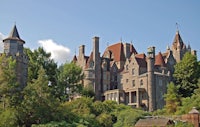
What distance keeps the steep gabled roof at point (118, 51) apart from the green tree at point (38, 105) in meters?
27.7

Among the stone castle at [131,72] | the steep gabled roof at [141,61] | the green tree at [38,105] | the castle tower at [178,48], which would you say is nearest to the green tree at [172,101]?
the stone castle at [131,72]

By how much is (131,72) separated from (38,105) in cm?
2555

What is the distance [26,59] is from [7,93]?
12.5 metres

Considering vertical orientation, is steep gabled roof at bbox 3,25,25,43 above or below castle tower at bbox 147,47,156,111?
above

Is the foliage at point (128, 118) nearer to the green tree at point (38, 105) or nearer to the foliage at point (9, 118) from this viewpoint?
the green tree at point (38, 105)

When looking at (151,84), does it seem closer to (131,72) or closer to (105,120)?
(131,72)

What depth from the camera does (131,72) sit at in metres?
61.3

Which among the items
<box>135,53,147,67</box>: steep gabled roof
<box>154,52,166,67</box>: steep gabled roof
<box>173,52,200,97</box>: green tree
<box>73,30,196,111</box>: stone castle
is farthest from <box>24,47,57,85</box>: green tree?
<box>173,52,200,97</box>: green tree

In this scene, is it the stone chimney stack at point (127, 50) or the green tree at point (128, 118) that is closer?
the green tree at point (128, 118)

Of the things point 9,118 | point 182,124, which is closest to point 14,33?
point 9,118

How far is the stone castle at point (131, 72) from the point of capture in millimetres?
57781

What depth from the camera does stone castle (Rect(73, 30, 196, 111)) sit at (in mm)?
57781

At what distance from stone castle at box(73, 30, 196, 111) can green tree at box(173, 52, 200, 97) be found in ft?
7.44

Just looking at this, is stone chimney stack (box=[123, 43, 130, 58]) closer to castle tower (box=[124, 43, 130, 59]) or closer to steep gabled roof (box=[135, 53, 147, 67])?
castle tower (box=[124, 43, 130, 59])
